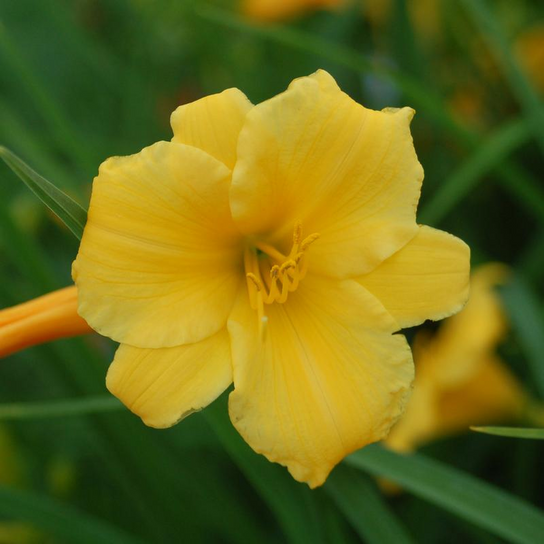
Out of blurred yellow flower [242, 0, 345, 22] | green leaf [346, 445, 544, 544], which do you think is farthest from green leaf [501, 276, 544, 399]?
blurred yellow flower [242, 0, 345, 22]

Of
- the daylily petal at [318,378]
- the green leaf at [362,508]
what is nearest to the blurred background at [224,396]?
the green leaf at [362,508]

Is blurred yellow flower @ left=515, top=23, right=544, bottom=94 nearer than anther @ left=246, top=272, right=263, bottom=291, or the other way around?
anther @ left=246, top=272, right=263, bottom=291

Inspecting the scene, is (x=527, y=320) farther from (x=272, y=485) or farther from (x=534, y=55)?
(x=534, y=55)

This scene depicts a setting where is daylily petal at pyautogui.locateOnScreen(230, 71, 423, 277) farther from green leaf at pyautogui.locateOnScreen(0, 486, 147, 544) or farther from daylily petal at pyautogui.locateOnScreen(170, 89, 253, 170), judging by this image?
green leaf at pyautogui.locateOnScreen(0, 486, 147, 544)

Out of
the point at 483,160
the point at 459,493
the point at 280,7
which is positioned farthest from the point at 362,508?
the point at 280,7

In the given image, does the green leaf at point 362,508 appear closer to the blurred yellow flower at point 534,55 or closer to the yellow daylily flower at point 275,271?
the yellow daylily flower at point 275,271

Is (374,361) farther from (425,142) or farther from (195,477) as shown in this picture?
(425,142)
